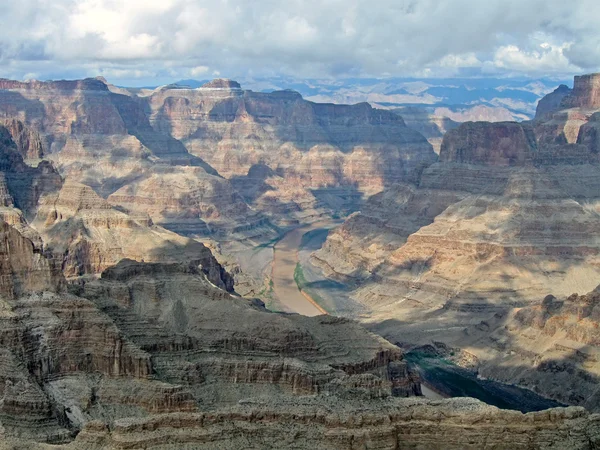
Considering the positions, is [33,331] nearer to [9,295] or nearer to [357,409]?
[9,295]

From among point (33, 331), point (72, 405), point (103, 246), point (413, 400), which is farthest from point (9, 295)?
point (103, 246)

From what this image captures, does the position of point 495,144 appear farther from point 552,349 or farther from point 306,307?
point 552,349

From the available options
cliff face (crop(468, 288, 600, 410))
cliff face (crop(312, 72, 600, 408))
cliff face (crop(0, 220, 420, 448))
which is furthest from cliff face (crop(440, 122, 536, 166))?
cliff face (crop(0, 220, 420, 448))

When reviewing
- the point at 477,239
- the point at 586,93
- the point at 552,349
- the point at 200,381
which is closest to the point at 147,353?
the point at 200,381

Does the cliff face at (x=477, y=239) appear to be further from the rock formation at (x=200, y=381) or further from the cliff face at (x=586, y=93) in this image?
the rock formation at (x=200, y=381)

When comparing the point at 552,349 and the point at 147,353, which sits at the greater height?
the point at 147,353

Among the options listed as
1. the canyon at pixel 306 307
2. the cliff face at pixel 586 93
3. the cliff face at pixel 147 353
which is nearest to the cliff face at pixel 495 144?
the canyon at pixel 306 307

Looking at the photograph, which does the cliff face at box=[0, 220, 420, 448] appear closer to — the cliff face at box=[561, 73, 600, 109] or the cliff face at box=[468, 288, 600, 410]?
the cliff face at box=[468, 288, 600, 410]
